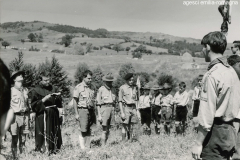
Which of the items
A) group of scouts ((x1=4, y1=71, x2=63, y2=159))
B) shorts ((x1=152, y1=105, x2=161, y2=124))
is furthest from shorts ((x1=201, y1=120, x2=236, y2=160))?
shorts ((x1=152, y1=105, x2=161, y2=124))

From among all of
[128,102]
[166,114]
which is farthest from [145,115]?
[128,102]

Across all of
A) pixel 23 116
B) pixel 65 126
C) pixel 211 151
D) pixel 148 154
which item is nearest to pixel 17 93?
pixel 23 116

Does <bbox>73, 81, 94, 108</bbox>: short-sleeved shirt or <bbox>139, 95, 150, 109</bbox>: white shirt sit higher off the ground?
<bbox>73, 81, 94, 108</bbox>: short-sleeved shirt

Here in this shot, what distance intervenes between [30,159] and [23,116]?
98 centimetres

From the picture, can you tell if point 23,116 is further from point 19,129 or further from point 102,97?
point 102,97

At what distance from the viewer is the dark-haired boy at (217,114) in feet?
7.64

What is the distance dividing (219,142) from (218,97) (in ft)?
1.19

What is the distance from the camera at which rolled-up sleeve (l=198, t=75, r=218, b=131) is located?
7.56ft

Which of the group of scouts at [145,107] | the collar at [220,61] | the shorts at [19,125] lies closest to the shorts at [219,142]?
the group of scouts at [145,107]

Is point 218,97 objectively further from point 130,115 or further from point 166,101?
point 166,101

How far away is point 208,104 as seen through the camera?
2336 millimetres

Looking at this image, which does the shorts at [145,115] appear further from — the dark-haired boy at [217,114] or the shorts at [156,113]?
the dark-haired boy at [217,114]

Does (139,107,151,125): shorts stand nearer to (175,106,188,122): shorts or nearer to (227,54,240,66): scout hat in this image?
(175,106,188,122): shorts

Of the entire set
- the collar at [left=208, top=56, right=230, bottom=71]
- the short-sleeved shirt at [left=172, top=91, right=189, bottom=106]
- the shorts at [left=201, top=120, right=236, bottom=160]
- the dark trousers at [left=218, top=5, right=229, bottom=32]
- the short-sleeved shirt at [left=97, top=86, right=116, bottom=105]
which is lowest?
the short-sleeved shirt at [left=172, top=91, right=189, bottom=106]
